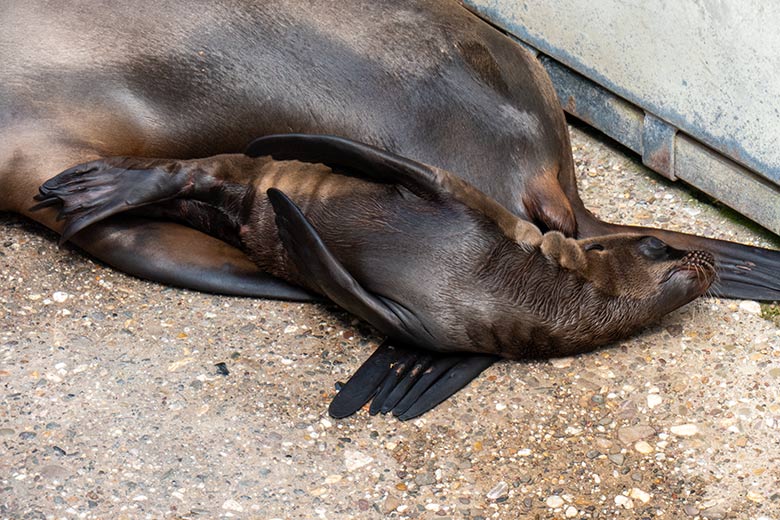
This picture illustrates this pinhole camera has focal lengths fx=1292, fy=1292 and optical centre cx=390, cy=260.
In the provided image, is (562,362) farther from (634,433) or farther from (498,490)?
(498,490)

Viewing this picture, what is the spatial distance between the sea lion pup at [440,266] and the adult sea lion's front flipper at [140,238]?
5 cm

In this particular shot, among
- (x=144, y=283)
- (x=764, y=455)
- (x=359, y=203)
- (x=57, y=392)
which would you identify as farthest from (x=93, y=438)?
(x=764, y=455)

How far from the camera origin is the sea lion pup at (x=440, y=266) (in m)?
3.75

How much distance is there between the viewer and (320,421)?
3.66 metres

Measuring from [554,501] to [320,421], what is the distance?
70cm

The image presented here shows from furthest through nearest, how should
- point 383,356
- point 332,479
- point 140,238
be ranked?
point 140,238 → point 383,356 → point 332,479

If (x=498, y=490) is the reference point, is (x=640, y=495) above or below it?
above

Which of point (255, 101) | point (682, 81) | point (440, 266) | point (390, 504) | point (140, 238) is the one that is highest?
point (682, 81)

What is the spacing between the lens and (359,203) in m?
3.93

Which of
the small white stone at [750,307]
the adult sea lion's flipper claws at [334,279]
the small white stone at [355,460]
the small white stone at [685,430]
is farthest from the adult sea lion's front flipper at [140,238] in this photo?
the small white stone at [750,307]

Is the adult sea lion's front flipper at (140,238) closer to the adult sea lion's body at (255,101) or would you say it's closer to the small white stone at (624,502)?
the adult sea lion's body at (255,101)

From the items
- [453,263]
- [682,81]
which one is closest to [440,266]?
[453,263]

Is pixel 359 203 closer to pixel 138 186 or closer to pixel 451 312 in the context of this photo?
pixel 451 312

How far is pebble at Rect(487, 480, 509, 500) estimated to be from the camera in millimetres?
3414
